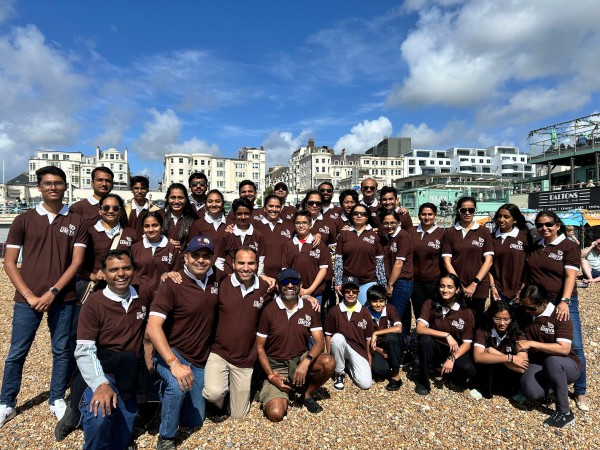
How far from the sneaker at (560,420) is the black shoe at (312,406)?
263 cm

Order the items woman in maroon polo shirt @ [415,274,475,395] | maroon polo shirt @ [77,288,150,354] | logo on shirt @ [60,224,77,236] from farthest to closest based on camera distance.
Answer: woman in maroon polo shirt @ [415,274,475,395], logo on shirt @ [60,224,77,236], maroon polo shirt @ [77,288,150,354]

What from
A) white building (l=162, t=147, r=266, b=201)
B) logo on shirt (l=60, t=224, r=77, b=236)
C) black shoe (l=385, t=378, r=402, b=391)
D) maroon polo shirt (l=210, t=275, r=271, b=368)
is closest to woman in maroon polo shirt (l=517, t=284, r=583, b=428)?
black shoe (l=385, t=378, r=402, b=391)

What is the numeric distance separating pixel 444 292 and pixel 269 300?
242 centimetres

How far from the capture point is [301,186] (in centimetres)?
11306

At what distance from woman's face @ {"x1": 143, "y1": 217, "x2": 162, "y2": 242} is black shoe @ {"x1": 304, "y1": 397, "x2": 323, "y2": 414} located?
9.34 feet

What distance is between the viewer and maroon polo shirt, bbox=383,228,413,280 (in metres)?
5.81

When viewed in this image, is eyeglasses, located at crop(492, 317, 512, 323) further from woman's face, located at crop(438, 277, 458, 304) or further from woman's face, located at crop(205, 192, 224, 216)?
woman's face, located at crop(205, 192, 224, 216)

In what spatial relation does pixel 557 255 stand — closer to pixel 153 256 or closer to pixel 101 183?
pixel 153 256

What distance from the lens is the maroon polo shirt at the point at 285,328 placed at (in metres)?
4.51

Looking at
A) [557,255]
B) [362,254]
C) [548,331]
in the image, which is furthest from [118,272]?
[557,255]

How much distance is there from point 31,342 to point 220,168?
103 metres

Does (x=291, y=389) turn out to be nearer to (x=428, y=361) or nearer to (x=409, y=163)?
(x=428, y=361)

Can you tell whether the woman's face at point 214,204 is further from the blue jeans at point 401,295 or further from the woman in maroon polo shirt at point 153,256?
the blue jeans at point 401,295

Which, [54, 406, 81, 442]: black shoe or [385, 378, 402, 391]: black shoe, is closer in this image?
[54, 406, 81, 442]: black shoe
